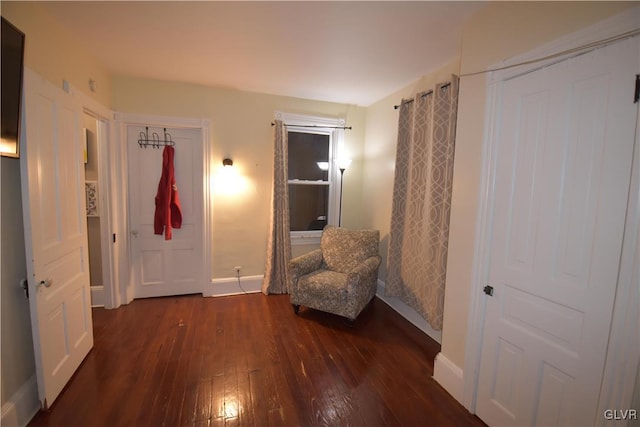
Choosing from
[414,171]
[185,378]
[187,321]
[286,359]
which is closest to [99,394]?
[185,378]

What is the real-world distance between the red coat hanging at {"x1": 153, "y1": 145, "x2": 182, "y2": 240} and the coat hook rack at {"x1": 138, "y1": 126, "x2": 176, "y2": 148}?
0.08 meters

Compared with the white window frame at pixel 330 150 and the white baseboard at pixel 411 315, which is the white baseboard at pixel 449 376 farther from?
the white window frame at pixel 330 150

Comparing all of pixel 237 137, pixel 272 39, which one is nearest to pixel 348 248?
pixel 237 137

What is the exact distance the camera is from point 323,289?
9.39 ft

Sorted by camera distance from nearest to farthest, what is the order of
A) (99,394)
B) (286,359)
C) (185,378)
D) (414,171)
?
(99,394) → (185,378) → (286,359) → (414,171)

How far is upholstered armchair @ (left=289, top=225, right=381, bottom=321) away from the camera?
9.17 ft

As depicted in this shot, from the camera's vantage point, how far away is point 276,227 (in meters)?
3.53

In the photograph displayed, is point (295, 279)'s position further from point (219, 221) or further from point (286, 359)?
point (219, 221)

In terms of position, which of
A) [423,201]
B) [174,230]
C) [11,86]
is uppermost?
[11,86]

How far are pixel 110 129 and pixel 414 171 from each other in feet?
10.4

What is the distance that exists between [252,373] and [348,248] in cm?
165

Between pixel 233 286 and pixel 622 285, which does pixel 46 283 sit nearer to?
pixel 233 286

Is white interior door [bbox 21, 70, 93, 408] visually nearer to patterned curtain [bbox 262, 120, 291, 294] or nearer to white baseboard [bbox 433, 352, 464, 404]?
patterned curtain [bbox 262, 120, 291, 294]

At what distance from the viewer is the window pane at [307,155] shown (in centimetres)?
376
